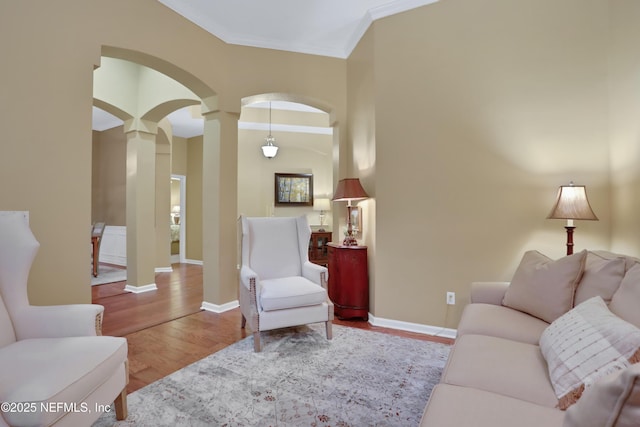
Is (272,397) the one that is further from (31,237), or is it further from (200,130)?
(200,130)

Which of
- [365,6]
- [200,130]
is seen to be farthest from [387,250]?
[200,130]

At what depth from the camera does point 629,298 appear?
1358 mm

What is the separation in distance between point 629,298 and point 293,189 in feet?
18.1

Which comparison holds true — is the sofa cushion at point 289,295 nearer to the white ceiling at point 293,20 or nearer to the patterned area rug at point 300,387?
the patterned area rug at point 300,387

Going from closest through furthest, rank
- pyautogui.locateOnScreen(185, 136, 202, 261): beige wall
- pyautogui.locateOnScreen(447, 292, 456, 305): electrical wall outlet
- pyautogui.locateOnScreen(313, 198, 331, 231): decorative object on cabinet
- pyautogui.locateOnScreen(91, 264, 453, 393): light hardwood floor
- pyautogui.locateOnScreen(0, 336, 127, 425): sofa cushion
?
pyautogui.locateOnScreen(0, 336, 127, 425): sofa cushion, pyautogui.locateOnScreen(91, 264, 453, 393): light hardwood floor, pyautogui.locateOnScreen(447, 292, 456, 305): electrical wall outlet, pyautogui.locateOnScreen(313, 198, 331, 231): decorative object on cabinet, pyautogui.locateOnScreen(185, 136, 202, 261): beige wall

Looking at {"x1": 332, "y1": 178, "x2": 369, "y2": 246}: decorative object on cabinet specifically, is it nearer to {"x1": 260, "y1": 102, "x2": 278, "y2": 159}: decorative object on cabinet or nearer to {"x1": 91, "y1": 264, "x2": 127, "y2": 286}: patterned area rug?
{"x1": 260, "y1": 102, "x2": 278, "y2": 159}: decorative object on cabinet

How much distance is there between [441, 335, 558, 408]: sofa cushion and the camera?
1.15m

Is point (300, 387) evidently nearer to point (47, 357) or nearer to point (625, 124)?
point (47, 357)

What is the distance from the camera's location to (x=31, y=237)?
5.69ft

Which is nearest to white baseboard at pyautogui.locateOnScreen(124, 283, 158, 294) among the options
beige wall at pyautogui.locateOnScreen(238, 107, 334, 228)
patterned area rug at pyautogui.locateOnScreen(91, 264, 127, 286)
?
patterned area rug at pyautogui.locateOnScreen(91, 264, 127, 286)

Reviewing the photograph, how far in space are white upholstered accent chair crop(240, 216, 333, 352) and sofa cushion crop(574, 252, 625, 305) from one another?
1.75 meters

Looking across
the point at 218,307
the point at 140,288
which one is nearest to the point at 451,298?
the point at 218,307

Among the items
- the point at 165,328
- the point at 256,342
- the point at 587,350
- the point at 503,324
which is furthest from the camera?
the point at 165,328

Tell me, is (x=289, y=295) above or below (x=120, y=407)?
above
